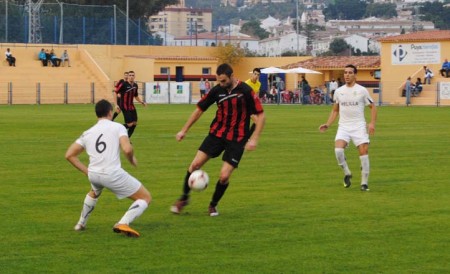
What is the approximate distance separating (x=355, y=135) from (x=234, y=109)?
164 inches

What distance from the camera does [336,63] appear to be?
8525 cm

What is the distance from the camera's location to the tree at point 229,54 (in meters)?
88.0

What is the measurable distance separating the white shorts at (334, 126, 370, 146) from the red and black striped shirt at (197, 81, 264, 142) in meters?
3.93

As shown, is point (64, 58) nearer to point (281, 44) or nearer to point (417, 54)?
point (417, 54)

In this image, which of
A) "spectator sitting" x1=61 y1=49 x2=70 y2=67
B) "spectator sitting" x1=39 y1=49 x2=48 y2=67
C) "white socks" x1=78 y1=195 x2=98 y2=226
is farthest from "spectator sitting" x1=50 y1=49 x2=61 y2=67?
"white socks" x1=78 y1=195 x2=98 y2=226

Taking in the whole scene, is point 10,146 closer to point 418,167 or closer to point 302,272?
point 418,167

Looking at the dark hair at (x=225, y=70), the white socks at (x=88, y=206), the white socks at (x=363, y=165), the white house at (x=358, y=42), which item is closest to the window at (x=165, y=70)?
the white socks at (x=363, y=165)

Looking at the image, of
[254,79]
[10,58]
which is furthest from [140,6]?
[254,79]

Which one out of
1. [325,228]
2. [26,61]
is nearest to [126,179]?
[325,228]

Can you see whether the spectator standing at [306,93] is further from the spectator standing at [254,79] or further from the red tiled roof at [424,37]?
the spectator standing at [254,79]

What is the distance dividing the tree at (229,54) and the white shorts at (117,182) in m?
74.9

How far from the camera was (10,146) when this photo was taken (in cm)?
2795

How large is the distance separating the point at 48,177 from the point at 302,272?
9883 mm

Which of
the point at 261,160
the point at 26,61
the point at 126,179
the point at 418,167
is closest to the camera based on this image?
the point at 126,179
